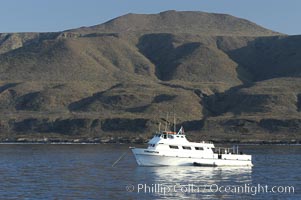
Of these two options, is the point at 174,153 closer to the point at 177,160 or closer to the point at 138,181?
the point at 177,160

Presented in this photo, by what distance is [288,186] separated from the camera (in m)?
71.7

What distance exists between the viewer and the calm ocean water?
64.6 metres

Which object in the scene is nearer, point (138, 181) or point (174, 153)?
point (138, 181)

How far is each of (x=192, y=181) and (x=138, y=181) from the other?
5826mm

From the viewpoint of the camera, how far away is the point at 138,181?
77.0 meters

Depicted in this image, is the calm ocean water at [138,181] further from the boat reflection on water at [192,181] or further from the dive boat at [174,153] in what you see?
the dive boat at [174,153]

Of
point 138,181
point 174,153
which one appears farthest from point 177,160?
point 138,181

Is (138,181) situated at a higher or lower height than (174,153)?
lower

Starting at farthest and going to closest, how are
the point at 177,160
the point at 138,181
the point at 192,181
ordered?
1. the point at 177,160
2. the point at 192,181
3. the point at 138,181

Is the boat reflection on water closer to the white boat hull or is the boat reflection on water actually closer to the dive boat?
the white boat hull

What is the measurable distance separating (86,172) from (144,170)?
762 centimetres

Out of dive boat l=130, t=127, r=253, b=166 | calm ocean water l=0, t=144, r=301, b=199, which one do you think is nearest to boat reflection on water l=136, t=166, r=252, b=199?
calm ocean water l=0, t=144, r=301, b=199

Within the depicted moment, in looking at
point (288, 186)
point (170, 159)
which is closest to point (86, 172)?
point (170, 159)

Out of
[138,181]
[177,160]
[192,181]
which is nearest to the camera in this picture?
[138,181]
